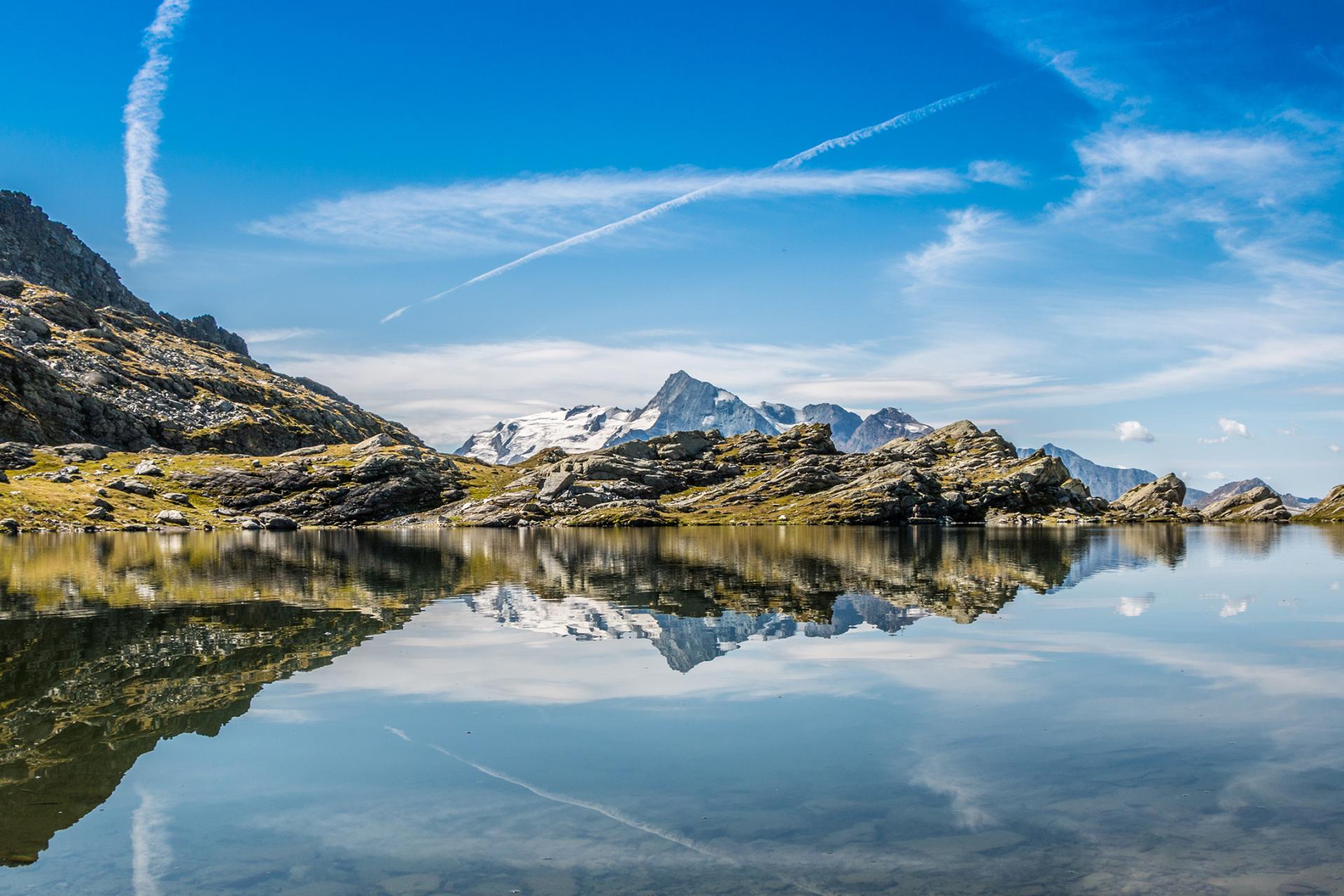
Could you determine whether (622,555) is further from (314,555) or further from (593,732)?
(593,732)

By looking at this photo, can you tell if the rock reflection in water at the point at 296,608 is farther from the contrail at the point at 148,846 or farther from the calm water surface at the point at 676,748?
the contrail at the point at 148,846

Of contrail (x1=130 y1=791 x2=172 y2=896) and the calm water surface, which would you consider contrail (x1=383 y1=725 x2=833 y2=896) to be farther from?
contrail (x1=130 y1=791 x2=172 y2=896)

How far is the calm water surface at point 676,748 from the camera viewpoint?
19.0 m

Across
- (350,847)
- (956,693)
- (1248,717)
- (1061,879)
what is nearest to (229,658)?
(350,847)

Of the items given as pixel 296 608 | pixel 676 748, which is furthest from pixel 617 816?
pixel 296 608

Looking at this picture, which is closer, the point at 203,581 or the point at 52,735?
the point at 52,735

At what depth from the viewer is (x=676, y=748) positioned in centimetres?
2773

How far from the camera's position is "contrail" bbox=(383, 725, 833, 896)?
18.3 metres

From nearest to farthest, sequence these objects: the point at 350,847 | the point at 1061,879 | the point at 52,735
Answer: the point at 1061,879 < the point at 350,847 < the point at 52,735

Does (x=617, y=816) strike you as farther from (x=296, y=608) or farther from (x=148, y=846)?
(x=296, y=608)

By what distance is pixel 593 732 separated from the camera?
97.6ft

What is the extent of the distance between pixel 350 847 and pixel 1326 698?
34.6m

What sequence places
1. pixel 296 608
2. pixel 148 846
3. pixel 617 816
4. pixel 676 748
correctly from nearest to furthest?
pixel 148 846
pixel 617 816
pixel 676 748
pixel 296 608

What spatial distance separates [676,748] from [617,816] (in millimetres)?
6044
